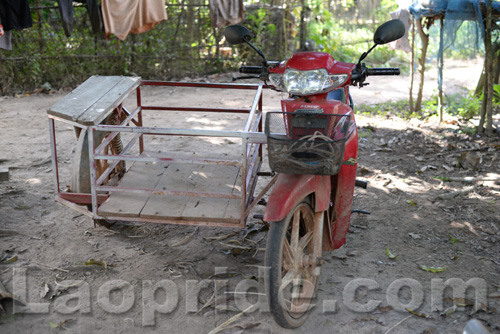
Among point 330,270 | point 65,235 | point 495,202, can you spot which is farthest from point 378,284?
point 65,235

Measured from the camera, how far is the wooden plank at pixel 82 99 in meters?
3.11

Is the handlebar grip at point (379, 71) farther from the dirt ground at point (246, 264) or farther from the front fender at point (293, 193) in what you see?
the dirt ground at point (246, 264)

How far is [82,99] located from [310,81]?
5.60 ft

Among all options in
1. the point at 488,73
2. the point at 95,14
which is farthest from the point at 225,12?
the point at 488,73

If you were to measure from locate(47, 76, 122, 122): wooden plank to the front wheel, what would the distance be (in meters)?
1.51

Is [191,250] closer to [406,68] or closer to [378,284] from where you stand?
[378,284]

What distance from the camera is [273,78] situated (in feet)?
9.35

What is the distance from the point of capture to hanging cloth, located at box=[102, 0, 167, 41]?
Answer: 8570 mm

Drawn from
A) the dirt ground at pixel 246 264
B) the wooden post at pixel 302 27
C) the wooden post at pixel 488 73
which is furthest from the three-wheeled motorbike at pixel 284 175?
the wooden post at pixel 302 27

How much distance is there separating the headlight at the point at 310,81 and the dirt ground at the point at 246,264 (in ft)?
4.19

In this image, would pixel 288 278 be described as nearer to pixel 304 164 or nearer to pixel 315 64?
pixel 304 164

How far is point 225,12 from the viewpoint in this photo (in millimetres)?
10398

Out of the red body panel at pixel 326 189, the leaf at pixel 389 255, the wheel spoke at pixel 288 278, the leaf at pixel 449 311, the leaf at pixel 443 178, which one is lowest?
the leaf at pixel 449 311

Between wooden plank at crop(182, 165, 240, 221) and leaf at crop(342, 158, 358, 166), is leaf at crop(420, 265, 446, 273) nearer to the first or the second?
leaf at crop(342, 158, 358, 166)
